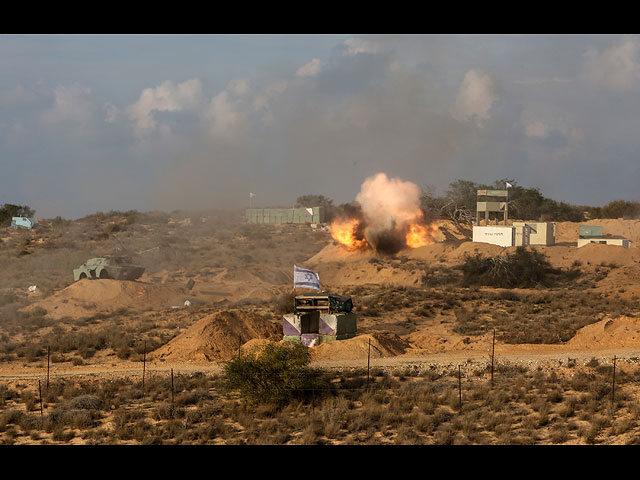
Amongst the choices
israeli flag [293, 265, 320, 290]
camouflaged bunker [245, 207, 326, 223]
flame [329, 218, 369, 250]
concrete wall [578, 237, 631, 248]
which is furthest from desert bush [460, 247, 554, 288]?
camouflaged bunker [245, 207, 326, 223]

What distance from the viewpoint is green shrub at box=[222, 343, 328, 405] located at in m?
22.6

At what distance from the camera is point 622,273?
56562 millimetres

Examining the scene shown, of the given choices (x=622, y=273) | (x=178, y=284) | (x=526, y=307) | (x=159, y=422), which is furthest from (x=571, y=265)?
(x=159, y=422)

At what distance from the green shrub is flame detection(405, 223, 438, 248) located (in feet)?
151

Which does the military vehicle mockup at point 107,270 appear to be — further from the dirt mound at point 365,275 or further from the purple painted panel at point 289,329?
the purple painted panel at point 289,329

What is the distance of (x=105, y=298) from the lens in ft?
156

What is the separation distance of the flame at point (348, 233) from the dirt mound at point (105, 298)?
866 inches

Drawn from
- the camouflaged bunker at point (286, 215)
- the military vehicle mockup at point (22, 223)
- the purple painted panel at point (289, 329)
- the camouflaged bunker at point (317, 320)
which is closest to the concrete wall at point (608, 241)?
the camouflaged bunker at point (286, 215)

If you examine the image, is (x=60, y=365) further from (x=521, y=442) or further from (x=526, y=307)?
(x=526, y=307)

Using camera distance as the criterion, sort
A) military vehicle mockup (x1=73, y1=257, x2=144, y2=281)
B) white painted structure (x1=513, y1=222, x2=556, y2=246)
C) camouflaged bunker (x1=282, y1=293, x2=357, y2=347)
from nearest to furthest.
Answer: camouflaged bunker (x1=282, y1=293, x2=357, y2=347) < military vehicle mockup (x1=73, y1=257, x2=144, y2=281) < white painted structure (x1=513, y1=222, x2=556, y2=246)

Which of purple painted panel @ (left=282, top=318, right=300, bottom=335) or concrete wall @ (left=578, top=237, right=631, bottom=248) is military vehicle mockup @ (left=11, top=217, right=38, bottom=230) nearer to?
concrete wall @ (left=578, top=237, right=631, bottom=248)

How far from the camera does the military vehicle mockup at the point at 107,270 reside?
51625mm

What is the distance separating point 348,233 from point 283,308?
2786cm
